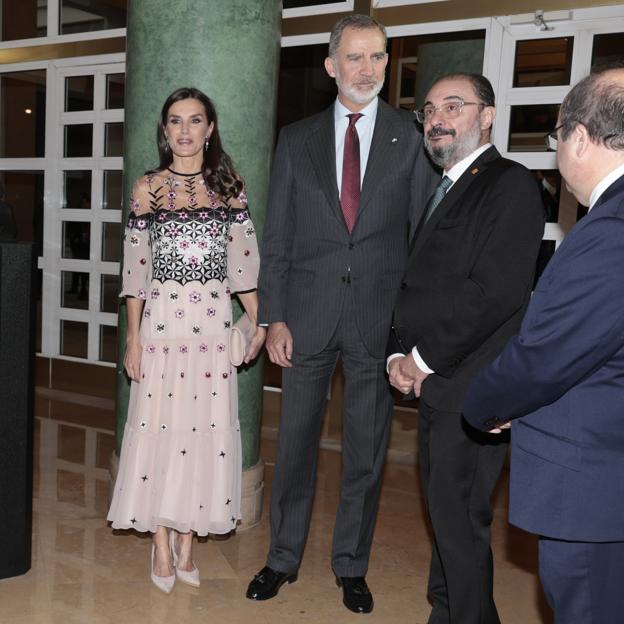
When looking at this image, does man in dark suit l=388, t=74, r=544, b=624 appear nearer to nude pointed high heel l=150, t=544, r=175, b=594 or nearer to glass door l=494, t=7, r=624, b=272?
nude pointed high heel l=150, t=544, r=175, b=594

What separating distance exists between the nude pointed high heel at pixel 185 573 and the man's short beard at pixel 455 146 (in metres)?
1.80

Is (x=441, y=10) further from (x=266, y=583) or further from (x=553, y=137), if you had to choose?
(x=266, y=583)

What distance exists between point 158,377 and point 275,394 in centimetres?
242

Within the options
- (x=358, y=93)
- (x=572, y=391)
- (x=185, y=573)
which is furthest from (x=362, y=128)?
(x=185, y=573)

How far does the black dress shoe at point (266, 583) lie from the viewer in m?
2.98

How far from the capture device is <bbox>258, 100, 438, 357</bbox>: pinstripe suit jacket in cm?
283

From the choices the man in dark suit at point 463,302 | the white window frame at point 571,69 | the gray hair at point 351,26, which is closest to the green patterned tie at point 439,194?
the man in dark suit at point 463,302

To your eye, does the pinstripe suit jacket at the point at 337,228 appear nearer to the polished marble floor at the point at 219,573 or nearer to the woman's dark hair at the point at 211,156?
the woman's dark hair at the point at 211,156

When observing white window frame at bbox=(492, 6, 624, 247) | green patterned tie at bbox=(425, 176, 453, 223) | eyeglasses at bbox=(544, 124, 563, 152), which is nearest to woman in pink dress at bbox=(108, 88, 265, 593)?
green patterned tie at bbox=(425, 176, 453, 223)

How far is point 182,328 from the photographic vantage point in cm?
297

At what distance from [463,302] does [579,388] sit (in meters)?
0.67

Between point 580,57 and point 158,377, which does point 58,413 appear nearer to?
point 158,377

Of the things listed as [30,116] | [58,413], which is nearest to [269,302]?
[58,413]

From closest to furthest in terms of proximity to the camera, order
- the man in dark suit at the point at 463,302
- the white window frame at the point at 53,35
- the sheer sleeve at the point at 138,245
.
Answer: the man in dark suit at the point at 463,302
the sheer sleeve at the point at 138,245
the white window frame at the point at 53,35
